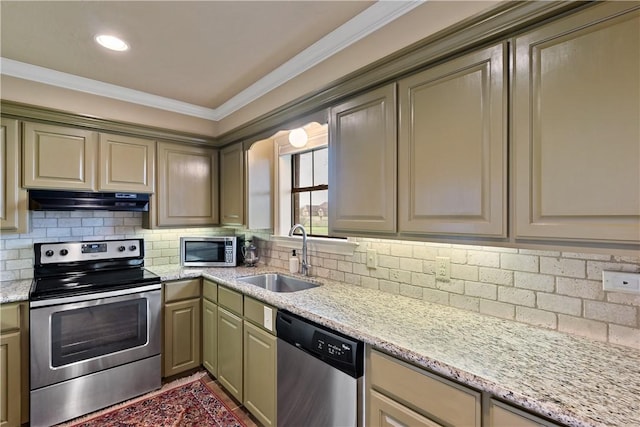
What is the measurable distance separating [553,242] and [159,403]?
2.71 metres

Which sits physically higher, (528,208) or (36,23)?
(36,23)

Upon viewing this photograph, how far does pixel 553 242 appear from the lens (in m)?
1.09

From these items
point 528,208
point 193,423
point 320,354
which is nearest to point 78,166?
point 193,423

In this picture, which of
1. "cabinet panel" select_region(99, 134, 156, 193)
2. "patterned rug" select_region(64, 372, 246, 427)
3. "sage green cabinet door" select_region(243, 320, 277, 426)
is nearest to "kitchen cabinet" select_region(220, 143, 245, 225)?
"cabinet panel" select_region(99, 134, 156, 193)

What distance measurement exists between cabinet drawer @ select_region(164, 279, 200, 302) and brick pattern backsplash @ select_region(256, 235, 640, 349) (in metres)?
1.55

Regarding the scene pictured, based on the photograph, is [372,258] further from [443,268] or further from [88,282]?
[88,282]

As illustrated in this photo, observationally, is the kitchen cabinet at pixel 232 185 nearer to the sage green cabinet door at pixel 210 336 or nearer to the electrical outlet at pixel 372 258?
the sage green cabinet door at pixel 210 336

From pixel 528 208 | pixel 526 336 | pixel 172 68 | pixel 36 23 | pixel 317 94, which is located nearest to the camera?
pixel 528 208

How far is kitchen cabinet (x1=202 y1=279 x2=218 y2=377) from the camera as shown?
2525mm

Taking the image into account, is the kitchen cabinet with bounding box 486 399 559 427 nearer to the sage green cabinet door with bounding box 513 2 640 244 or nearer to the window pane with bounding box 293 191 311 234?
the sage green cabinet door with bounding box 513 2 640 244

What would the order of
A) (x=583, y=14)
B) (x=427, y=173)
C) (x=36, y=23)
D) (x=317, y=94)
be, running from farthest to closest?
(x=317, y=94) < (x=36, y=23) < (x=427, y=173) < (x=583, y=14)

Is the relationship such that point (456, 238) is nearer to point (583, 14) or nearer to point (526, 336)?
point (526, 336)

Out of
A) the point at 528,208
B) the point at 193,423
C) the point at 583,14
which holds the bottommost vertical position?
the point at 193,423

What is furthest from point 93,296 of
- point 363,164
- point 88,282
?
point 363,164
